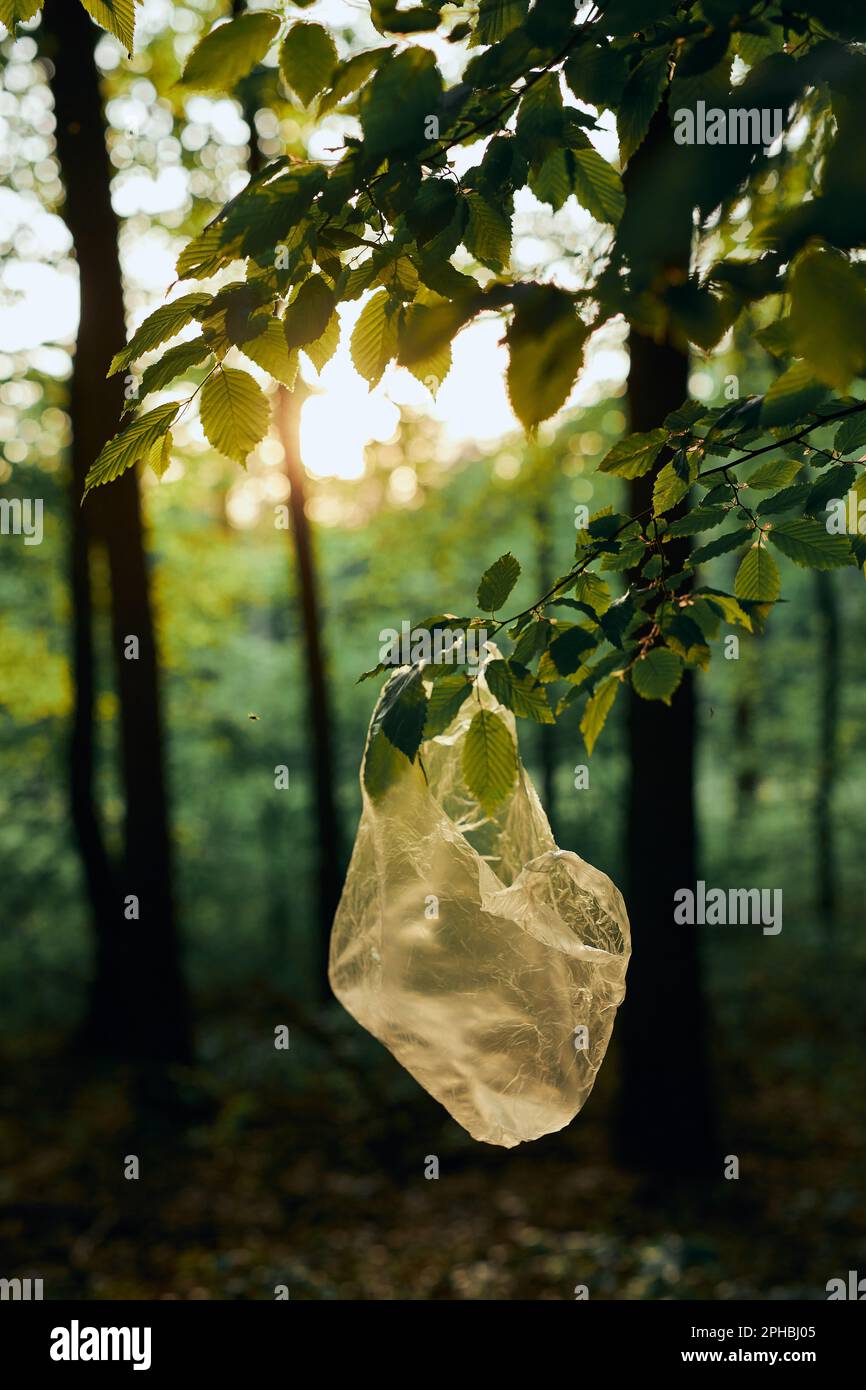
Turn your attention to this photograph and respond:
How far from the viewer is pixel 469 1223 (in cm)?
612

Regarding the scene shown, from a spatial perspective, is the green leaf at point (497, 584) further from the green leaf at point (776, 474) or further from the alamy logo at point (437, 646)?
the green leaf at point (776, 474)

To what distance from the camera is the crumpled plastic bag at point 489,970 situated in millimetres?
1979

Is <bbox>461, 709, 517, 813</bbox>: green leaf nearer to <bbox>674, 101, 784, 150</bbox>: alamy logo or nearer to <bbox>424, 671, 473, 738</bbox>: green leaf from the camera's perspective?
<bbox>424, 671, 473, 738</bbox>: green leaf

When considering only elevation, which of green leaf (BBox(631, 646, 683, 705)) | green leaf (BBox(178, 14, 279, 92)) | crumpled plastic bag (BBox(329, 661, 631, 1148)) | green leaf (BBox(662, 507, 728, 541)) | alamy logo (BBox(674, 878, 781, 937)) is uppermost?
green leaf (BBox(178, 14, 279, 92))

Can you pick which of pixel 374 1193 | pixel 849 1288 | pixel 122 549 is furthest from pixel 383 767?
pixel 122 549

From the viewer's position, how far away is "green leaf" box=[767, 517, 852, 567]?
1783 millimetres

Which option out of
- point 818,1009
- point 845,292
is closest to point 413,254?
point 845,292

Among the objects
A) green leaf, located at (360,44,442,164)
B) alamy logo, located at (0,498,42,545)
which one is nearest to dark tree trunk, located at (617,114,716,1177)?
green leaf, located at (360,44,442,164)

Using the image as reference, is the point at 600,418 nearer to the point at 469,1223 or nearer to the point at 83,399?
the point at 83,399

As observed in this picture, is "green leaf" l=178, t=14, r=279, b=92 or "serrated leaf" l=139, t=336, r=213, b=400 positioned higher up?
"green leaf" l=178, t=14, r=279, b=92

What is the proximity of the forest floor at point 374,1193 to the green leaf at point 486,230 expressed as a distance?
210 inches

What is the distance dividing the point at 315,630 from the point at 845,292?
9.72m

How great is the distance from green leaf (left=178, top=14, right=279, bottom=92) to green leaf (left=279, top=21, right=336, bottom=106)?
0.04m
